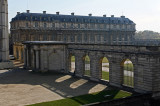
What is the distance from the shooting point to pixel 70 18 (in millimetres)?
76312

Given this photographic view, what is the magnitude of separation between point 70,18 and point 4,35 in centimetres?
3291

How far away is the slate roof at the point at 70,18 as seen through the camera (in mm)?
67000

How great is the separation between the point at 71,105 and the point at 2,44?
104 feet

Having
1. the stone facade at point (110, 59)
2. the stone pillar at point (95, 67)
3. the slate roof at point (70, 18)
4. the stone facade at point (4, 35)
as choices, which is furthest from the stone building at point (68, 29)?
the stone pillar at point (95, 67)

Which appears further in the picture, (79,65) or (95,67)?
(79,65)

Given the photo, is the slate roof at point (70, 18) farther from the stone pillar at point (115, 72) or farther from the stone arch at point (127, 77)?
the stone pillar at point (115, 72)

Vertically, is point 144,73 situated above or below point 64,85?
above

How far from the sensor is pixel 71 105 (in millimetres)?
21203

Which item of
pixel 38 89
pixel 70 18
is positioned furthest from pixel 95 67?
pixel 70 18

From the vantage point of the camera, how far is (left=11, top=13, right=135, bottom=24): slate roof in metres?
67.0

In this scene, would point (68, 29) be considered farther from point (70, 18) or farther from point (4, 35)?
point (4, 35)

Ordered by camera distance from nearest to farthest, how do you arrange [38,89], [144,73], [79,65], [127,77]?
[144,73] < [38,89] < [127,77] < [79,65]

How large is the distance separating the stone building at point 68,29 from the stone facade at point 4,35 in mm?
12326

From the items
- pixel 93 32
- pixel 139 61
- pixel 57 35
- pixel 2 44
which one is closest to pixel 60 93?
pixel 139 61
